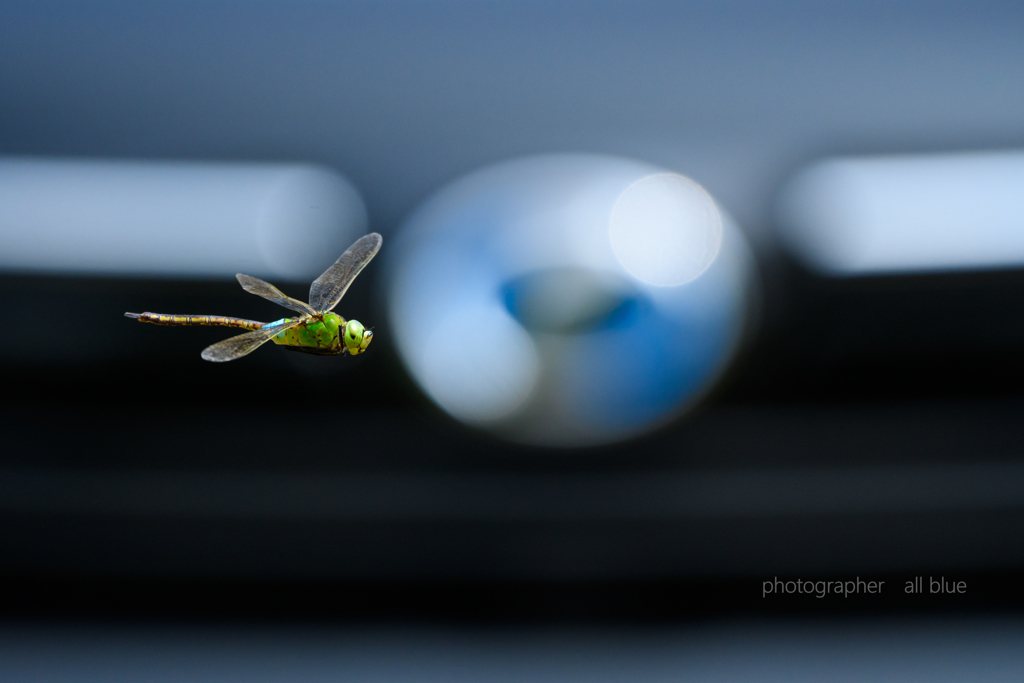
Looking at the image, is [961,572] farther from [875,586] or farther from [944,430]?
[944,430]

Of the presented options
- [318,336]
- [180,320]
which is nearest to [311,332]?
[318,336]

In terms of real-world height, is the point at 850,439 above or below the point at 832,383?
below

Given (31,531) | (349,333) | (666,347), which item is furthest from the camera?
(31,531)

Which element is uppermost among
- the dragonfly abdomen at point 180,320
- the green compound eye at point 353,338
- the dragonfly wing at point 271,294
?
the dragonfly wing at point 271,294

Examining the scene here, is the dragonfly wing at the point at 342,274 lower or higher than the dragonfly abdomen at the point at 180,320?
higher

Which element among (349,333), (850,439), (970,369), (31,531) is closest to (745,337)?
(850,439)

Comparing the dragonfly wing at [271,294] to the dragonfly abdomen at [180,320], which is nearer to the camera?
the dragonfly abdomen at [180,320]
